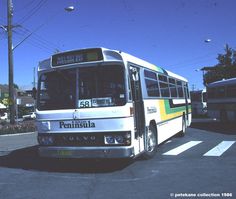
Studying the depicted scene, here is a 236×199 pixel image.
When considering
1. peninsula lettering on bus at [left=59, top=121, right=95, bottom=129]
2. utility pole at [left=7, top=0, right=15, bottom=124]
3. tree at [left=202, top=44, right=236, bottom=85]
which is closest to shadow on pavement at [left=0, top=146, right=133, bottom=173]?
peninsula lettering on bus at [left=59, top=121, right=95, bottom=129]

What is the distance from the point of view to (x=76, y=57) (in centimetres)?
998

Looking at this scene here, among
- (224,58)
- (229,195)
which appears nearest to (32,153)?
(229,195)

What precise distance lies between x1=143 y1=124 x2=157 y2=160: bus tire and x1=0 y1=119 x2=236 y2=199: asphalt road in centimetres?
21

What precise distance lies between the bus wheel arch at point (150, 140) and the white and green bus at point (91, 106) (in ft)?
0.37

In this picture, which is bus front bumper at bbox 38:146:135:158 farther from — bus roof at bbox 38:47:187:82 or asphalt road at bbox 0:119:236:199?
bus roof at bbox 38:47:187:82

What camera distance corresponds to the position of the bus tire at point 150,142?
10.8 meters

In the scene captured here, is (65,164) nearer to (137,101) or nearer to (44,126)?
(44,126)

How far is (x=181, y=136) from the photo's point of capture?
58.0 feet

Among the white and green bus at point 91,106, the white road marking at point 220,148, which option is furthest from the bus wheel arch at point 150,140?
the white road marking at point 220,148

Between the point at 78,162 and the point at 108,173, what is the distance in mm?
1967

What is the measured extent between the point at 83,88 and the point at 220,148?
5.78 metres

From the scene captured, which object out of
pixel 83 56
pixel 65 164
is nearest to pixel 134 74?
pixel 83 56

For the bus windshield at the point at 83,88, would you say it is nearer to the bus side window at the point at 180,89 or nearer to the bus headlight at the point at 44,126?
the bus headlight at the point at 44,126

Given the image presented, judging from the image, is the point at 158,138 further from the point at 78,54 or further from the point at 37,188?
the point at 37,188
